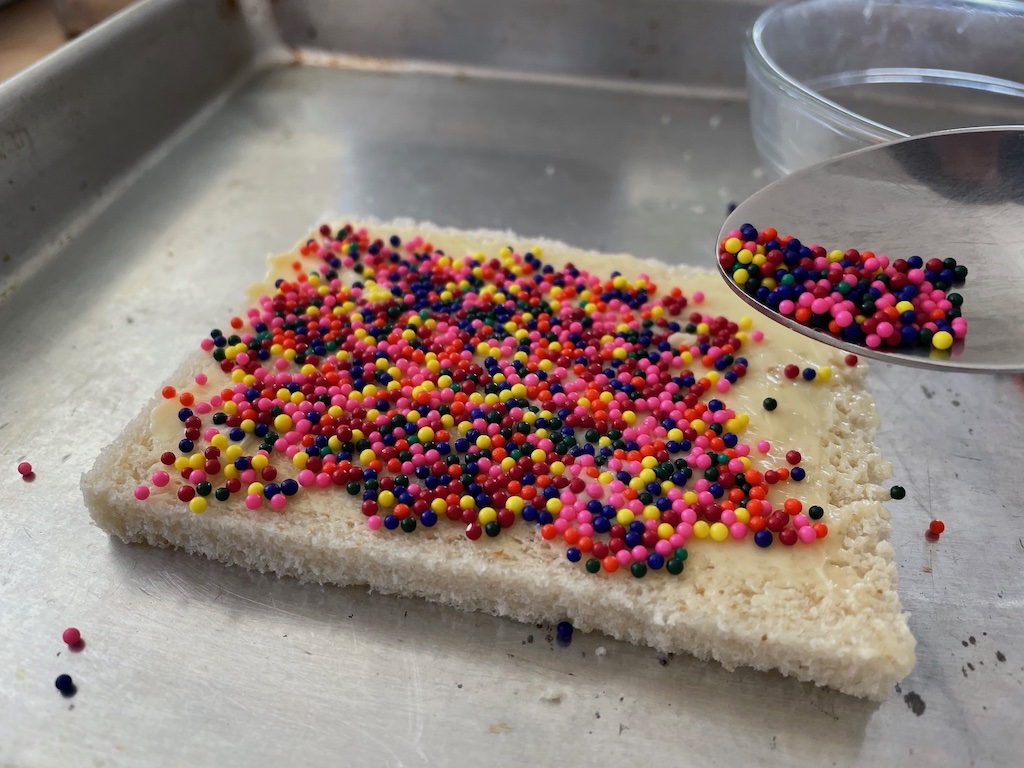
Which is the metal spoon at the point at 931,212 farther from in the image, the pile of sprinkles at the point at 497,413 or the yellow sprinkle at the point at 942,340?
the pile of sprinkles at the point at 497,413

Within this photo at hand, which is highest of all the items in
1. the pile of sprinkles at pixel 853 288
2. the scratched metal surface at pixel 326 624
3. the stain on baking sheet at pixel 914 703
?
the pile of sprinkles at pixel 853 288

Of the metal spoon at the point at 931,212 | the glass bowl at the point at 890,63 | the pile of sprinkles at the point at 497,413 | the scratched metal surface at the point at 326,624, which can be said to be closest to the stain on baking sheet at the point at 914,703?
the scratched metal surface at the point at 326,624

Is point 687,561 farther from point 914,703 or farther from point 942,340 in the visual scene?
point 942,340

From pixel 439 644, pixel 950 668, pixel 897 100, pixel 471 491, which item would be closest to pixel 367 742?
pixel 439 644

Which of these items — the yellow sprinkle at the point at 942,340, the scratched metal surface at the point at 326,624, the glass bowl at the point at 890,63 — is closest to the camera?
the scratched metal surface at the point at 326,624

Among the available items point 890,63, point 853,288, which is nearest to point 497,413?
point 853,288

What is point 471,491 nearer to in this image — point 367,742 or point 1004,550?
point 367,742

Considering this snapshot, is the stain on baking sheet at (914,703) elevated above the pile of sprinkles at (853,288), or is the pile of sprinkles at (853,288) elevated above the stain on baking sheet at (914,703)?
the pile of sprinkles at (853,288)
